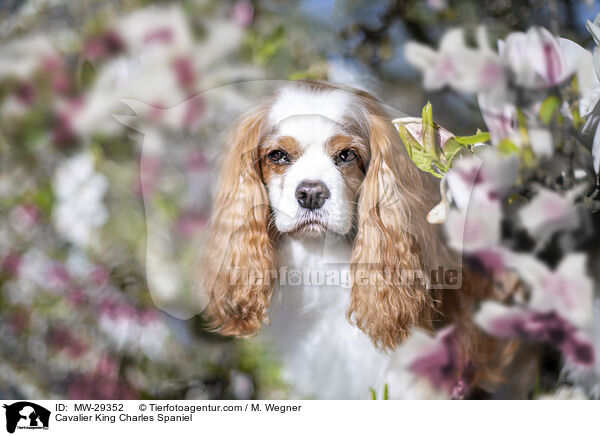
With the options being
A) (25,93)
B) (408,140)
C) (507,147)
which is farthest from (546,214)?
(25,93)

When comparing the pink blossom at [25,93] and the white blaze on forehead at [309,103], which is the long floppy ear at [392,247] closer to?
the white blaze on forehead at [309,103]

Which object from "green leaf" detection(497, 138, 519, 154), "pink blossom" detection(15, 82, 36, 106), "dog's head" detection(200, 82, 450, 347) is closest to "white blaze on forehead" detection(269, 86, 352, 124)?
"dog's head" detection(200, 82, 450, 347)

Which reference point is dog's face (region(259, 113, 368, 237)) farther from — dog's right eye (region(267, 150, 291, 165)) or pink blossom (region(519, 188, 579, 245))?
pink blossom (region(519, 188, 579, 245))

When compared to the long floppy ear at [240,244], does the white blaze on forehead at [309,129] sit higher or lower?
higher

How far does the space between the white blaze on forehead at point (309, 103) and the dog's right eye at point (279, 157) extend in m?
0.04

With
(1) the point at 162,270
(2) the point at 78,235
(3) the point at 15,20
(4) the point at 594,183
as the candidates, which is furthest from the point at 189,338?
(4) the point at 594,183

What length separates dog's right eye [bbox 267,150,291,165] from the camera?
632mm

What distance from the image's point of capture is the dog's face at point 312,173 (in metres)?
0.62

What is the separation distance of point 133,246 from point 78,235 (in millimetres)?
84

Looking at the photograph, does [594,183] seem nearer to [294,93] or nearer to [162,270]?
[294,93]

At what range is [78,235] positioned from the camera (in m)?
0.70

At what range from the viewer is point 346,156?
0.63 meters
